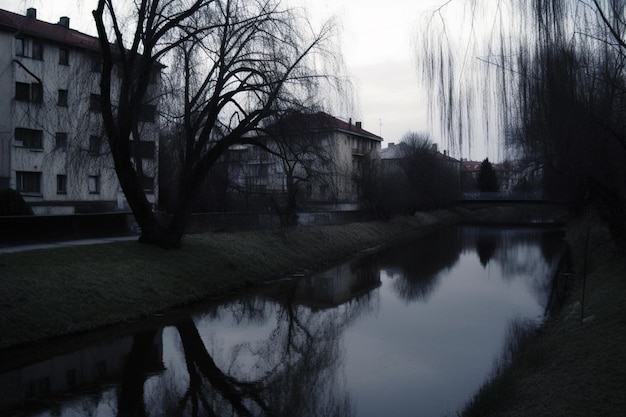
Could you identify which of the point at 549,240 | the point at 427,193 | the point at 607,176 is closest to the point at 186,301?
the point at 607,176

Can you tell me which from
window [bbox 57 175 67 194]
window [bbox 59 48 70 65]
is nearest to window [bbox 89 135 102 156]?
window [bbox 57 175 67 194]

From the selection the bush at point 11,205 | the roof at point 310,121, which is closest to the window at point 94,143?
the bush at point 11,205

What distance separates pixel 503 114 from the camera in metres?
7.02

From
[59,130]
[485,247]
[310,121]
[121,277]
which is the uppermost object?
[310,121]

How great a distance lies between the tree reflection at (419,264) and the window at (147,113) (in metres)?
11.1

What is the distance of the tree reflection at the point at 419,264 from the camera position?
20812mm

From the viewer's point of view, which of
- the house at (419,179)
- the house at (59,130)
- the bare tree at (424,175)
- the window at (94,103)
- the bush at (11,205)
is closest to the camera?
the window at (94,103)

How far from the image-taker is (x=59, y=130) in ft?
62.5

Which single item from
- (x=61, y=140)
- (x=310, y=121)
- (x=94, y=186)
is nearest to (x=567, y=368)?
(x=310, y=121)

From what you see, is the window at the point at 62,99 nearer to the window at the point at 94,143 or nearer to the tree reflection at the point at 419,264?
the window at the point at 94,143

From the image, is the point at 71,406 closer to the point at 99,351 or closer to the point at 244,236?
the point at 99,351

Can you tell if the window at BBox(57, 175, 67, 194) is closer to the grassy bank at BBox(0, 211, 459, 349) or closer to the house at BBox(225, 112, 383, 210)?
the house at BBox(225, 112, 383, 210)

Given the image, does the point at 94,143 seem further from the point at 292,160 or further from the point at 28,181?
the point at 28,181

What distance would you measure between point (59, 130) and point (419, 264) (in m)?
18.2
